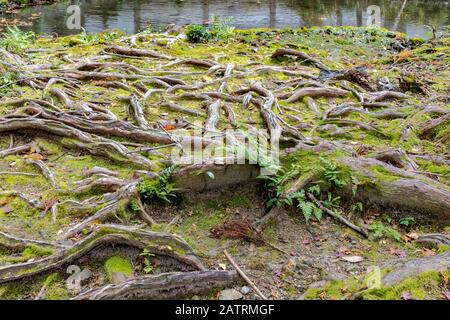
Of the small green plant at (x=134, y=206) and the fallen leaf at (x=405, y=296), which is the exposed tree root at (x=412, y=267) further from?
the small green plant at (x=134, y=206)

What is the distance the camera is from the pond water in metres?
17.0

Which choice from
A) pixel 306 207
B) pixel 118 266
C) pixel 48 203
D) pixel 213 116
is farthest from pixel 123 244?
pixel 213 116

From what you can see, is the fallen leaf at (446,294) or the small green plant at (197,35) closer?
the fallen leaf at (446,294)

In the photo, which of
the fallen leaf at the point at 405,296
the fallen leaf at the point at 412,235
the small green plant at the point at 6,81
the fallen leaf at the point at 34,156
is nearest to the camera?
the fallen leaf at the point at 405,296

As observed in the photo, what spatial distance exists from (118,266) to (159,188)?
1.02 metres

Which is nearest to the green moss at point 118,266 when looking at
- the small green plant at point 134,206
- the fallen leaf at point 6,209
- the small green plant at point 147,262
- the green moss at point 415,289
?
the small green plant at point 147,262

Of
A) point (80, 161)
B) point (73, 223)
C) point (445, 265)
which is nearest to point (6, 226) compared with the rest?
point (73, 223)

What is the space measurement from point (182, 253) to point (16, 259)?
54.5 inches

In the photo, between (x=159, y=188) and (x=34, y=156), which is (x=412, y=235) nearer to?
(x=159, y=188)

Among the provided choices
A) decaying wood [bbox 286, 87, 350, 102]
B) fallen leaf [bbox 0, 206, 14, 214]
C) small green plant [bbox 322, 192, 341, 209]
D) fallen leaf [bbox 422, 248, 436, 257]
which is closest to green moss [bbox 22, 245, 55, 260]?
fallen leaf [bbox 0, 206, 14, 214]

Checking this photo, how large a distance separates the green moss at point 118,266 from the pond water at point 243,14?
13.3 m

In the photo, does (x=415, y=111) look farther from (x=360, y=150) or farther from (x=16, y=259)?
(x=16, y=259)

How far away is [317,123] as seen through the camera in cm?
668

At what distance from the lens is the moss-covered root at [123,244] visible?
3561 millimetres
